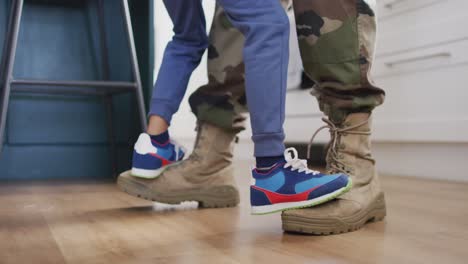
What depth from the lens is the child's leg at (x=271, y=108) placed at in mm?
875

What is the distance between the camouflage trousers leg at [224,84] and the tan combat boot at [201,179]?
33 millimetres

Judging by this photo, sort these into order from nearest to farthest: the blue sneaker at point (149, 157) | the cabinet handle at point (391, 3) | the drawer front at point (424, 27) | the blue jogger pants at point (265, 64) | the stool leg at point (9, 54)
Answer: the blue jogger pants at point (265, 64)
the blue sneaker at point (149, 157)
the stool leg at point (9, 54)
the drawer front at point (424, 27)
the cabinet handle at point (391, 3)

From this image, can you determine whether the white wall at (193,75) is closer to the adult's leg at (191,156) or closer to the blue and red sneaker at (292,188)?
the adult's leg at (191,156)

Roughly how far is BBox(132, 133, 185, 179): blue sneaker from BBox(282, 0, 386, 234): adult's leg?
0.35m

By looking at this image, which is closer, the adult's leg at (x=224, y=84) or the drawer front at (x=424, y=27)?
the adult's leg at (x=224, y=84)

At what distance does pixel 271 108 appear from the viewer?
0.88 m

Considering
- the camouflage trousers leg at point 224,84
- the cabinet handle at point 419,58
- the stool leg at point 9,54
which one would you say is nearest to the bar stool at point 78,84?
the stool leg at point 9,54

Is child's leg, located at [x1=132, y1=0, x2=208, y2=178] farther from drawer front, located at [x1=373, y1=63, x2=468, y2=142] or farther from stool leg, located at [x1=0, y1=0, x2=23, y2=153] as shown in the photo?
drawer front, located at [x1=373, y1=63, x2=468, y2=142]

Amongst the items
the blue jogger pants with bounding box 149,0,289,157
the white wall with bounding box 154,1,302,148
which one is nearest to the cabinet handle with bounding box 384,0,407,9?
the white wall with bounding box 154,1,302,148

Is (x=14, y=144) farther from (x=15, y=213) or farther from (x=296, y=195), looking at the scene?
(x=296, y=195)

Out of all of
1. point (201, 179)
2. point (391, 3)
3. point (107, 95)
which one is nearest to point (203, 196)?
point (201, 179)

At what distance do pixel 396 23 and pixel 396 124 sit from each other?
39cm

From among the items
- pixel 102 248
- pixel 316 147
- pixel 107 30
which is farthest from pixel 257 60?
pixel 316 147

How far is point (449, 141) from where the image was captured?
1.85 meters
